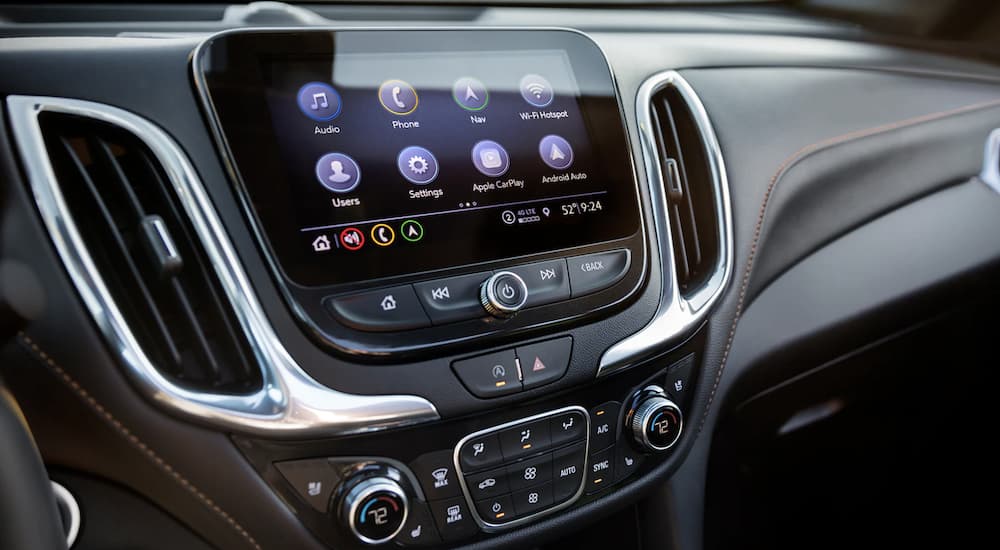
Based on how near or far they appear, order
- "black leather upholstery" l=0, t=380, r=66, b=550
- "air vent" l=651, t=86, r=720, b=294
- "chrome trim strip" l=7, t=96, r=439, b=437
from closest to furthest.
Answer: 1. "black leather upholstery" l=0, t=380, r=66, b=550
2. "chrome trim strip" l=7, t=96, r=439, b=437
3. "air vent" l=651, t=86, r=720, b=294

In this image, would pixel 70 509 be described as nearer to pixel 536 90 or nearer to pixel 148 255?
pixel 148 255

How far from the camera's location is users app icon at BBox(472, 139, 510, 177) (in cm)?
94

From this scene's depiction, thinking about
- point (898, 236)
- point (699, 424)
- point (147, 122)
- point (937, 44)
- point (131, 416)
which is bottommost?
point (699, 424)

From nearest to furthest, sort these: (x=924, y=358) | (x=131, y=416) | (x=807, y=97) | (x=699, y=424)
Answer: (x=131, y=416)
(x=699, y=424)
(x=807, y=97)
(x=924, y=358)

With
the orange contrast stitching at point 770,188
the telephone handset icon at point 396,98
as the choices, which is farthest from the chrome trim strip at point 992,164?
the telephone handset icon at point 396,98

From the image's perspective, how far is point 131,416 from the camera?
0.76 m

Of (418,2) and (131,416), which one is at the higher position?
(418,2)

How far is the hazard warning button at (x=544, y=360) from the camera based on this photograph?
91cm

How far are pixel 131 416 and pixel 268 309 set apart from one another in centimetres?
16

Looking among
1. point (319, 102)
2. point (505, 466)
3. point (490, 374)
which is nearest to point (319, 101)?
point (319, 102)

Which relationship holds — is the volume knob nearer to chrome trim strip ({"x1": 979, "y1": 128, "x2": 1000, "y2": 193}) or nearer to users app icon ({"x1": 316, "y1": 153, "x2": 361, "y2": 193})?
users app icon ({"x1": 316, "y1": 153, "x2": 361, "y2": 193})

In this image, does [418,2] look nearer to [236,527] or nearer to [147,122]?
[147,122]

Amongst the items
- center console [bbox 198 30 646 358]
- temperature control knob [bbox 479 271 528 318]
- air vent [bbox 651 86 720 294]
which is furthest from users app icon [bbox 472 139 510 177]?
air vent [bbox 651 86 720 294]

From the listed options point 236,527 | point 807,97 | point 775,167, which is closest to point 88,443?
point 236,527
